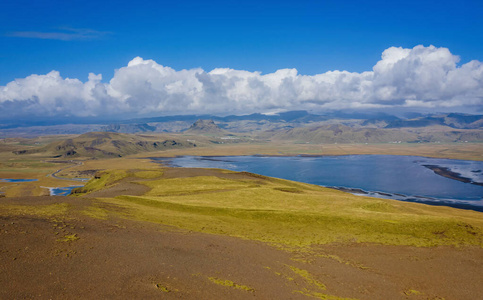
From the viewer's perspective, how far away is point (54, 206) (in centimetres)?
4131

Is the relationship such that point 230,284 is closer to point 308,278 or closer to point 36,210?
point 308,278

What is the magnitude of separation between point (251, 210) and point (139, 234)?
24.4 m

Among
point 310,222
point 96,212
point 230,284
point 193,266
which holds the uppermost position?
point 96,212

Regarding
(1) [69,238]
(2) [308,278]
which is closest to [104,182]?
(1) [69,238]

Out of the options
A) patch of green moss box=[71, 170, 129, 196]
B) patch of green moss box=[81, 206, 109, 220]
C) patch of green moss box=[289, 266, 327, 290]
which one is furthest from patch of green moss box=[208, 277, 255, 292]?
patch of green moss box=[71, 170, 129, 196]

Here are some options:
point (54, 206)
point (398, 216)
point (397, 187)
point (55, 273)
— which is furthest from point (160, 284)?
point (397, 187)

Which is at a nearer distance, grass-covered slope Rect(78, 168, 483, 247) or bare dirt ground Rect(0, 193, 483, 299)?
bare dirt ground Rect(0, 193, 483, 299)

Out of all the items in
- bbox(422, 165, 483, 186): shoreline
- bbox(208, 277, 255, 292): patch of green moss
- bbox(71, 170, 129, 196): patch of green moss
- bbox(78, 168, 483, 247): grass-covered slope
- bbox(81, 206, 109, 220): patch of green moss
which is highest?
bbox(81, 206, 109, 220): patch of green moss

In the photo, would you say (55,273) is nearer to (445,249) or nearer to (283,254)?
(283,254)

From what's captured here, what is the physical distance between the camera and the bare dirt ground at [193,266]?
21328 mm

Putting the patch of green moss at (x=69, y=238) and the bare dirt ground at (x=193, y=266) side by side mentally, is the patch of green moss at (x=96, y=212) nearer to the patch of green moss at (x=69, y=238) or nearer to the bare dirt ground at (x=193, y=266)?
the bare dirt ground at (x=193, y=266)

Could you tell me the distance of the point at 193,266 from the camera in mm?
26969

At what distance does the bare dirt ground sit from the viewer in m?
21.3

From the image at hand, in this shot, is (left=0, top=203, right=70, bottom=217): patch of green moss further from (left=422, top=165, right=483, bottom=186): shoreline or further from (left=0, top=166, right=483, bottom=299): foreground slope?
(left=422, top=165, right=483, bottom=186): shoreline
